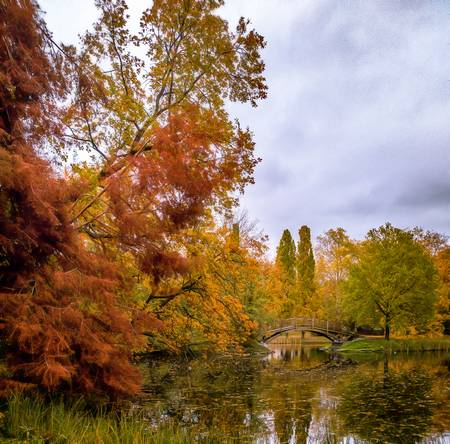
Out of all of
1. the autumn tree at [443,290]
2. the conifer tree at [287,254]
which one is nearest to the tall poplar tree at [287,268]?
the conifer tree at [287,254]

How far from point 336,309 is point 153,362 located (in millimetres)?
24647

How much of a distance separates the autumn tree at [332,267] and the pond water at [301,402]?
1717cm

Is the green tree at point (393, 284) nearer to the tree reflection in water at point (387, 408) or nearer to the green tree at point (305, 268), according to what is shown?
the green tree at point (305, 268)

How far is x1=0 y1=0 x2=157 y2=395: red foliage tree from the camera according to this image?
5.25 meters

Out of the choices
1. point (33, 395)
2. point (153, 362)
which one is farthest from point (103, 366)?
point (153, 362)

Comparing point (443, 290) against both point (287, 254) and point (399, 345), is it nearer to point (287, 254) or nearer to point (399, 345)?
point (399, 345)

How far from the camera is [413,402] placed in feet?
41.4

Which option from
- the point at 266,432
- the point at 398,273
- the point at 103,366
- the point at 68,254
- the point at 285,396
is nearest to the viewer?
the point at 68,254

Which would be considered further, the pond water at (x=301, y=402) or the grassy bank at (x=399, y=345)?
the grassy bank at (x=399, y=345)

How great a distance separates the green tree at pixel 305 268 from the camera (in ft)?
147

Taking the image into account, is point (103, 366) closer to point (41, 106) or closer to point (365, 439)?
point (41, 106)

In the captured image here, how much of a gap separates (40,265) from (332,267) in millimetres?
44187

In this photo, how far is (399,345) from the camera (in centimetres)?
3106

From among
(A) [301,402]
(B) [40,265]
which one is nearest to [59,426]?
A: (B) [40,265]
